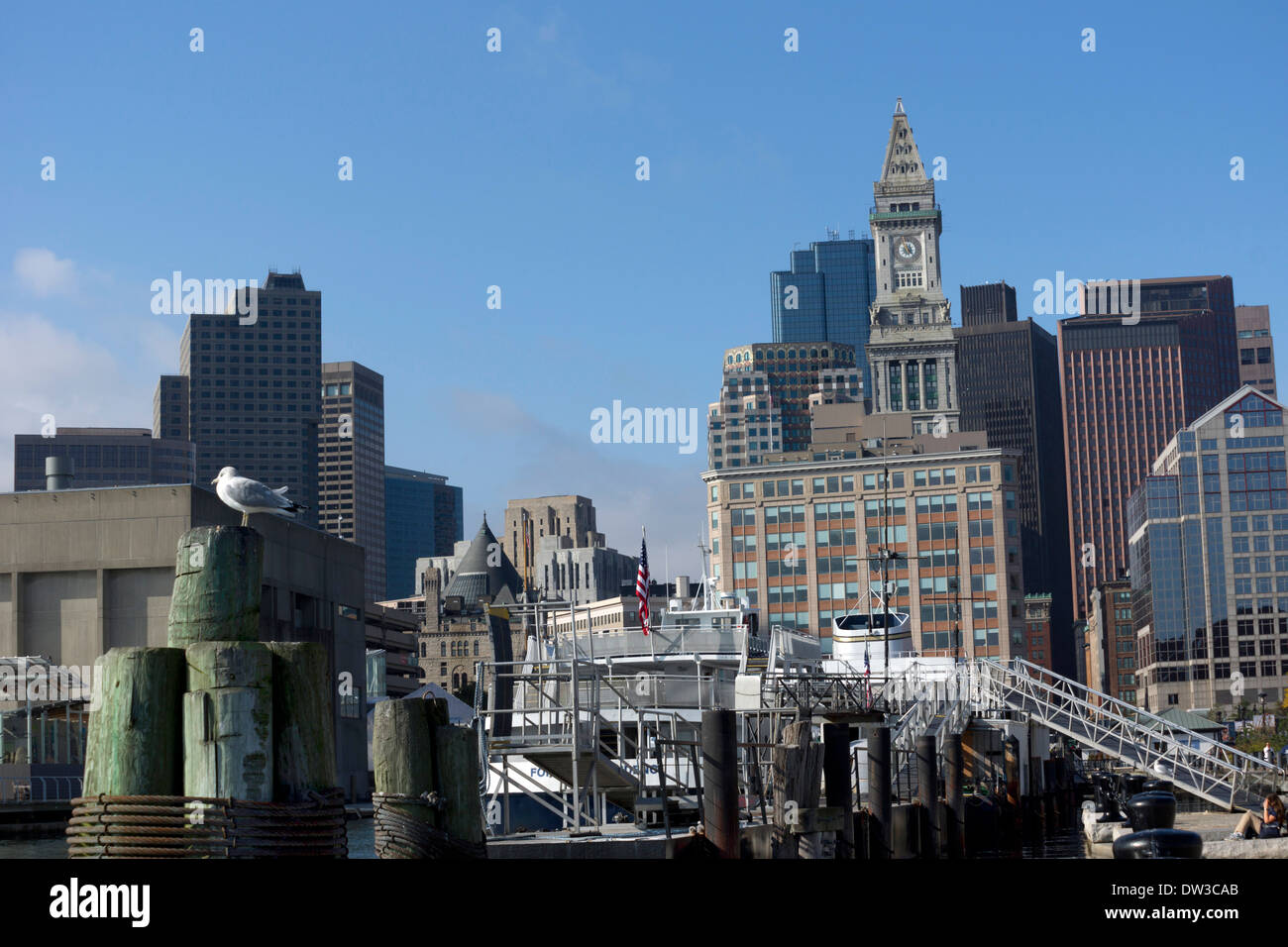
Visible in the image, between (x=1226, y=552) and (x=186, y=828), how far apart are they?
18384 centimetres

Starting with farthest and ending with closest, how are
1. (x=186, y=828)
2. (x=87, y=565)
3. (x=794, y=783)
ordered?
(x=87, y=565) < (x=794, y=783) < (x=186, y=828)

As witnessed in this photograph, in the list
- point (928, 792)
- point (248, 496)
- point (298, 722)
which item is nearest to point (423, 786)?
point (298, 722)

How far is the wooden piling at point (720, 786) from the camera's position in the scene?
69.2 ft

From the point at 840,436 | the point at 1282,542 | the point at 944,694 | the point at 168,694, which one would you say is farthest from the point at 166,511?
the point at 1282,542

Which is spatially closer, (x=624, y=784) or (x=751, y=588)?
(x=624, y=784)

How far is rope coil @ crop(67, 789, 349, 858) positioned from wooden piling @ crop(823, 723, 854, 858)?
57.8 feet

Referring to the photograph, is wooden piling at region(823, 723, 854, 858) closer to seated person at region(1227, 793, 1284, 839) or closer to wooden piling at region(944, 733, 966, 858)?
seated person at region(1227, 793, 1284, 839)

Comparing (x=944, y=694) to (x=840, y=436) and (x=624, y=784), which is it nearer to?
(x=624, y=784)

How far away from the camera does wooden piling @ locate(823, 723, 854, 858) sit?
1064 inches

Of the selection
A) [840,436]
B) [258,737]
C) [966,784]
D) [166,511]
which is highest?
[840,436]

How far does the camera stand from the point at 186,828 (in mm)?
10352

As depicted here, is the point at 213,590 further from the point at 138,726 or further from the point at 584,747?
the point at 584,747
